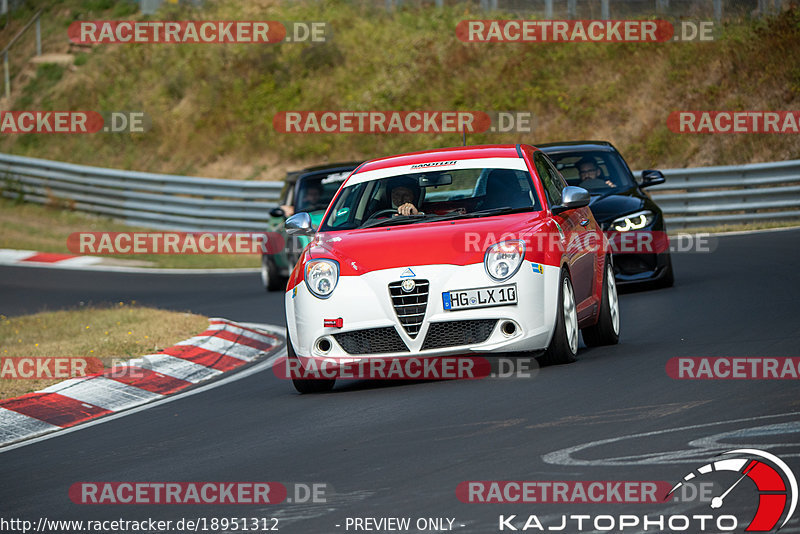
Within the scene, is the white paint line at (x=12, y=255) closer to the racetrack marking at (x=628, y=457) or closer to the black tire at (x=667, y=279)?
the black tire at (x=667, y=279)

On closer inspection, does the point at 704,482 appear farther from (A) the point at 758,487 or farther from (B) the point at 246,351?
(B) the point at 246,351

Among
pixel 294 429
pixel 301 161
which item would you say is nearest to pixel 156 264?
pixel 301 161

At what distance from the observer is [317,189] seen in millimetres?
17875

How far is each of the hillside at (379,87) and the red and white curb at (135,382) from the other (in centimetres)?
1661

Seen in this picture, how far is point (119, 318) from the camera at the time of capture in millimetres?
13898

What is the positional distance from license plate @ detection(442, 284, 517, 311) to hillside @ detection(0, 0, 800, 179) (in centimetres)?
1897

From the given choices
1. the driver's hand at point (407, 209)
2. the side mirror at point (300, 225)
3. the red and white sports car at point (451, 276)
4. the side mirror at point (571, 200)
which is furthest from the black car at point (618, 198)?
the side mirror at point (300, 225)

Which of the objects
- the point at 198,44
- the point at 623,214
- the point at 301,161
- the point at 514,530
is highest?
the point at 198,44

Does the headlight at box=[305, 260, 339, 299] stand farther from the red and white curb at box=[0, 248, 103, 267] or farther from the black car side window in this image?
the red and white curb at box=[0, 248, 103, 267]

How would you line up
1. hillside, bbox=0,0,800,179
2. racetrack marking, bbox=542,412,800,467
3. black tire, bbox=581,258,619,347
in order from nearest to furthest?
racetrack marking, bbox=542,412,800,467, black tire, bbox=581,258,619,347, hillside, bbox=0,0,800,179

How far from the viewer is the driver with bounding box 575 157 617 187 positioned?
14.5 m

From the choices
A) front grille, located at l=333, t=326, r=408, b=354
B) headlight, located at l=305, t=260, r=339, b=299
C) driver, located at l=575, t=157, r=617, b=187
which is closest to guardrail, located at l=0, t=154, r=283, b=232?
driver, located at l=575, t=157, r=617, b=187

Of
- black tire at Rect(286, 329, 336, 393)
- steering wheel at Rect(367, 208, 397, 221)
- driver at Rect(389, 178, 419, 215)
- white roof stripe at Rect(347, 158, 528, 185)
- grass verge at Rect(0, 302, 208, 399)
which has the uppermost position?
white roof stripe at Rect(347, 158, 528, 185)

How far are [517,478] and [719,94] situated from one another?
80.8ft
